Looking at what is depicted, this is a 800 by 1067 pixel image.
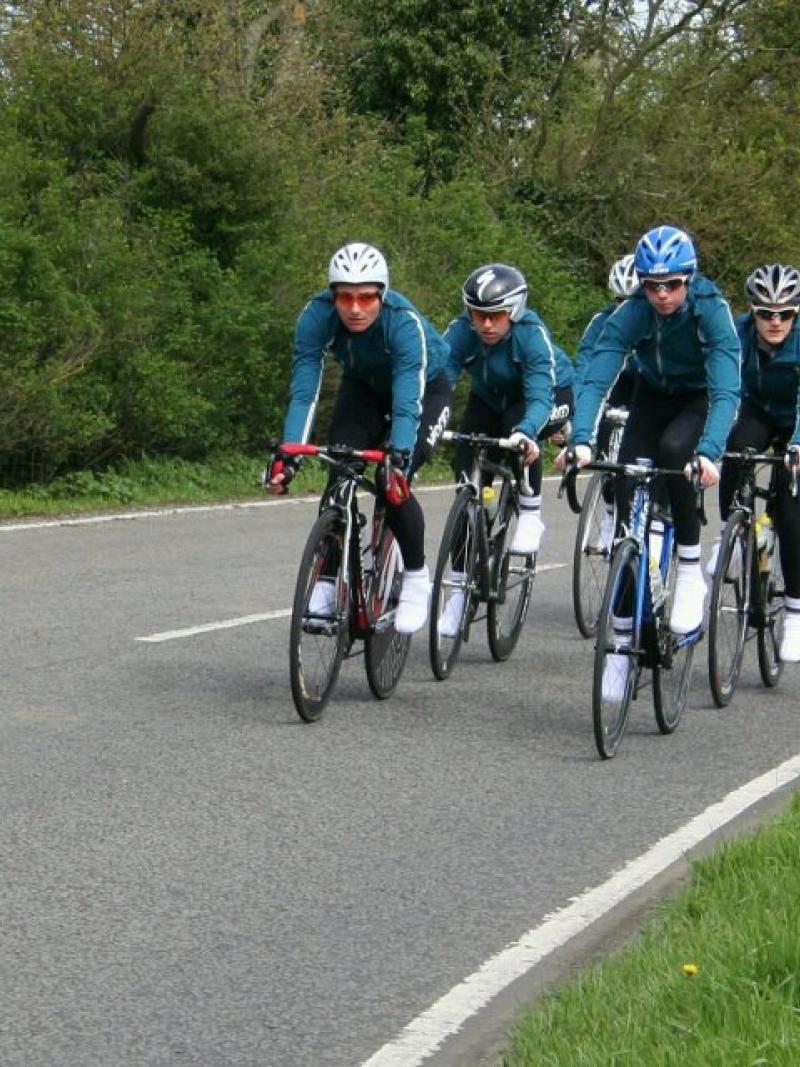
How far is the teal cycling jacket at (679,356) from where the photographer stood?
28.5ft

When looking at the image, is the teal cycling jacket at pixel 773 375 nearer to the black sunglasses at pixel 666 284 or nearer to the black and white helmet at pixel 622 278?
the black sunglasses at pixel 666 284

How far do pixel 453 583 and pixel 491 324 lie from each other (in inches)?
49.9

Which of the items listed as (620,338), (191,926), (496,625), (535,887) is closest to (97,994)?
(191,926)

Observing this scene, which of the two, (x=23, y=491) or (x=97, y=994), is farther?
(x=23, y=491)

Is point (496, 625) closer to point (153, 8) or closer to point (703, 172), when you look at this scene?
point (153, 8)

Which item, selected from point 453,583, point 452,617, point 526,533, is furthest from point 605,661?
point 526,533

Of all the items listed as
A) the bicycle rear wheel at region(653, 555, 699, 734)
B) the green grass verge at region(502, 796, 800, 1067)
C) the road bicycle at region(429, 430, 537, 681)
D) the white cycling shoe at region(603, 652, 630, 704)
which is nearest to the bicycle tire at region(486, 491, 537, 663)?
the road bicycle at region(429, 430, 537, 681)

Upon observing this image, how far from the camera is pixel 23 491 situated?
60.0ft

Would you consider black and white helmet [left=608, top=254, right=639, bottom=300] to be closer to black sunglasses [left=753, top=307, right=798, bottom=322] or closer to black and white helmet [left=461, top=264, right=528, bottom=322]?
black and white helmet [left=461, top=264, right=528, bottom=322]

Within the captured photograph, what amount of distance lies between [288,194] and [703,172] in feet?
47.5

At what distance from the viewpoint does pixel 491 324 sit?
413 inches

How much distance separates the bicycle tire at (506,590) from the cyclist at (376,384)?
3.92 feet

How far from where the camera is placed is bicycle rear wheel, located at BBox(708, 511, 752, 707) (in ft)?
31.3

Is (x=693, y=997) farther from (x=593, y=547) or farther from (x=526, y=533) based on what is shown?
(x=593, y=547)
